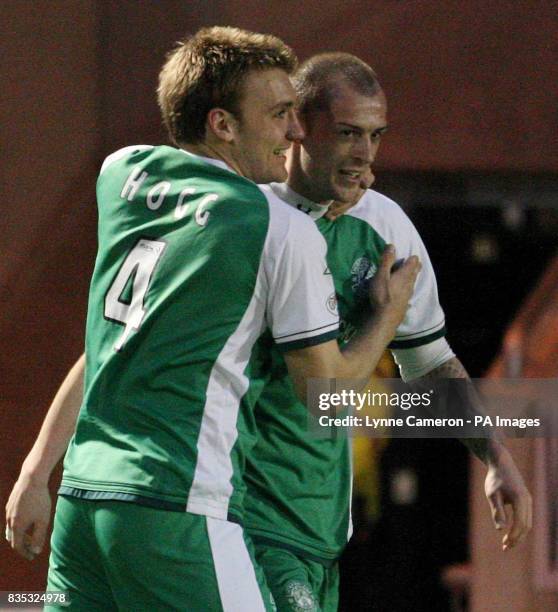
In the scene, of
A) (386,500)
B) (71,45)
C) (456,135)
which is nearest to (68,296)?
(71,45)

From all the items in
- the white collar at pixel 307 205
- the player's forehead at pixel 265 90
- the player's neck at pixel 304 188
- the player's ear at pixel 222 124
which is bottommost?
the white collar at pixel 307 205

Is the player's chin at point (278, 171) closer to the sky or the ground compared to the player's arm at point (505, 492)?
closer to the sky

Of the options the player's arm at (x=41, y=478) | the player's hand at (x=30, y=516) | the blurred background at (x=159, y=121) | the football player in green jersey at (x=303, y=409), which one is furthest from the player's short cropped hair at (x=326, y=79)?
the blurred background at (x=159, y=121)

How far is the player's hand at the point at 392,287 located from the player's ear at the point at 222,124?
38 centimetres

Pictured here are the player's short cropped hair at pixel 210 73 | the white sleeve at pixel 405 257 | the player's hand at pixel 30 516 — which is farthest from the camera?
the white sleeve at pixel 405 257

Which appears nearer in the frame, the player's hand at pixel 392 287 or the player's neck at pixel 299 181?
the player's hand at pixel 392 287

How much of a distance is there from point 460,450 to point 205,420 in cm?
329

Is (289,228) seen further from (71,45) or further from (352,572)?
(352,572)

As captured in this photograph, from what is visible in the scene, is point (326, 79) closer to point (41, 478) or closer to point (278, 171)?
point (278, 171)

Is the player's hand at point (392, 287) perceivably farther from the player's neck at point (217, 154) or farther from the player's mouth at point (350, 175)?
the player's neck at point (217, 154)

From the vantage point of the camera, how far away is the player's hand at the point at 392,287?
2.23 metres

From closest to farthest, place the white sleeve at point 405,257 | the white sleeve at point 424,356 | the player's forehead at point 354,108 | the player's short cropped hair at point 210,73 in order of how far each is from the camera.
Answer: the player's short cropped hair at point 210,73
the player's forehead at point 354,108
the white sleeve at point 405,257
the white sleeve at point 424,356

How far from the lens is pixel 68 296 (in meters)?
3.56

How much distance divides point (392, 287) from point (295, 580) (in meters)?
0.57
